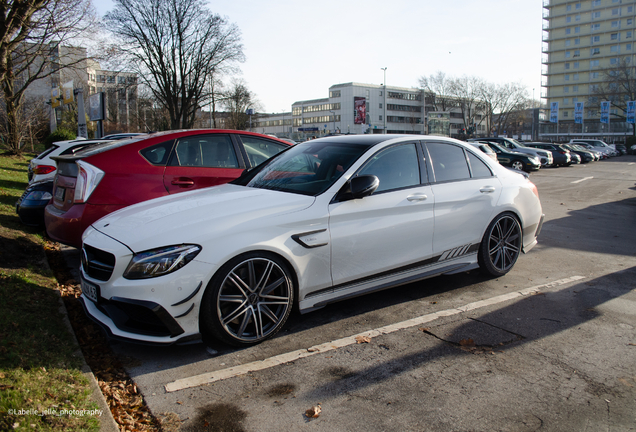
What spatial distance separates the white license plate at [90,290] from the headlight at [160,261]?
37 centimetres

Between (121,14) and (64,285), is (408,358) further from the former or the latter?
(121,14)

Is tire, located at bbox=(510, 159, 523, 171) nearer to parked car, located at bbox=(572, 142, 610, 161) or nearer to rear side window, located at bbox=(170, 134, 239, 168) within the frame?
parked car, located at bbox=(572, 142, 610, 161)

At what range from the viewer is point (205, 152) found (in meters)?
5.74

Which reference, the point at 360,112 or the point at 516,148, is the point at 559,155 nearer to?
the point at 516,148

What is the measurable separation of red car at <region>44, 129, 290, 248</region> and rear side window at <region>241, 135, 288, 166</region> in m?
0.06

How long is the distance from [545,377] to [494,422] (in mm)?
745

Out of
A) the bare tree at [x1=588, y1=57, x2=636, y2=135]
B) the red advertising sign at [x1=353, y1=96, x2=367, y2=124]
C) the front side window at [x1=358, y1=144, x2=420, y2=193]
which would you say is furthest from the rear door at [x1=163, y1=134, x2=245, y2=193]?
the bare tree at [x1=588, y1=57, x2=636, y2=135]

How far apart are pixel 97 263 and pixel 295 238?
1.51m

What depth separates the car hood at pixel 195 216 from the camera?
3.29m

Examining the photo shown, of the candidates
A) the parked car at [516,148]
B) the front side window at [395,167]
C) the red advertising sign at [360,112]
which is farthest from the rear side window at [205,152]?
the red advertising sign at [360,112]

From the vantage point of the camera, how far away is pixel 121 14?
32.7 meters

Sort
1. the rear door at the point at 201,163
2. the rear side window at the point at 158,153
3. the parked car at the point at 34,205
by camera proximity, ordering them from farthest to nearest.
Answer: the parked car at the point at 34,205, the rear door at the point at 201,163, the rear side window at the point at 158,153

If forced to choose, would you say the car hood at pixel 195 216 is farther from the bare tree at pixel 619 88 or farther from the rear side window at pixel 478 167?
the bare tree at pixel 619 88

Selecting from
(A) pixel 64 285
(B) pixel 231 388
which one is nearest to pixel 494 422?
(B) pixel 231 388
